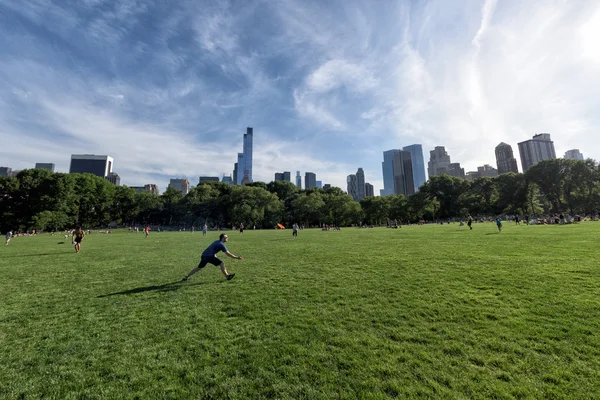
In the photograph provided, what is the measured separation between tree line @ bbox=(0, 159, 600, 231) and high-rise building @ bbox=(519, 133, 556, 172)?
9577 cm

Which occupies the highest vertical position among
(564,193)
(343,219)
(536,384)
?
(564,193)

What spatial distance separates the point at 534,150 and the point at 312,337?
220 meters

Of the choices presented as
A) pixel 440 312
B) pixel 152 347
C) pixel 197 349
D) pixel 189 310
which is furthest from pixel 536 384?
pixel 189 310

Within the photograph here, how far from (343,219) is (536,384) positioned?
86067mm

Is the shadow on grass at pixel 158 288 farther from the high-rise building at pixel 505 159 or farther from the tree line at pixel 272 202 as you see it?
the high-rise building at pixel 505 159

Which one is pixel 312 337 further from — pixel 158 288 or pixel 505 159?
pixel 505 159

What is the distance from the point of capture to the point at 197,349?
4.78 meters

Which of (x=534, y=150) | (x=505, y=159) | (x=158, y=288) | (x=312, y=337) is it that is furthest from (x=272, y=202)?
(x=534, y=150)

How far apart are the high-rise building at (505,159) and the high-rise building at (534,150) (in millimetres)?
5139

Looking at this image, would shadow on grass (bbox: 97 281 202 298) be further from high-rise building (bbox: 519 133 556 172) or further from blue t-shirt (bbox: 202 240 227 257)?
high-rise building (bbox: 519 133 556 172)

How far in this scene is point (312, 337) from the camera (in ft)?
16.6

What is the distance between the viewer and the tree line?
67500mm

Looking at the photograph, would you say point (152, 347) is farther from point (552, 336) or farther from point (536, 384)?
point (552, 336)

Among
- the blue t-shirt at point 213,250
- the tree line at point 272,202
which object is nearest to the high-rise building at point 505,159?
the tree line at point 272,202
